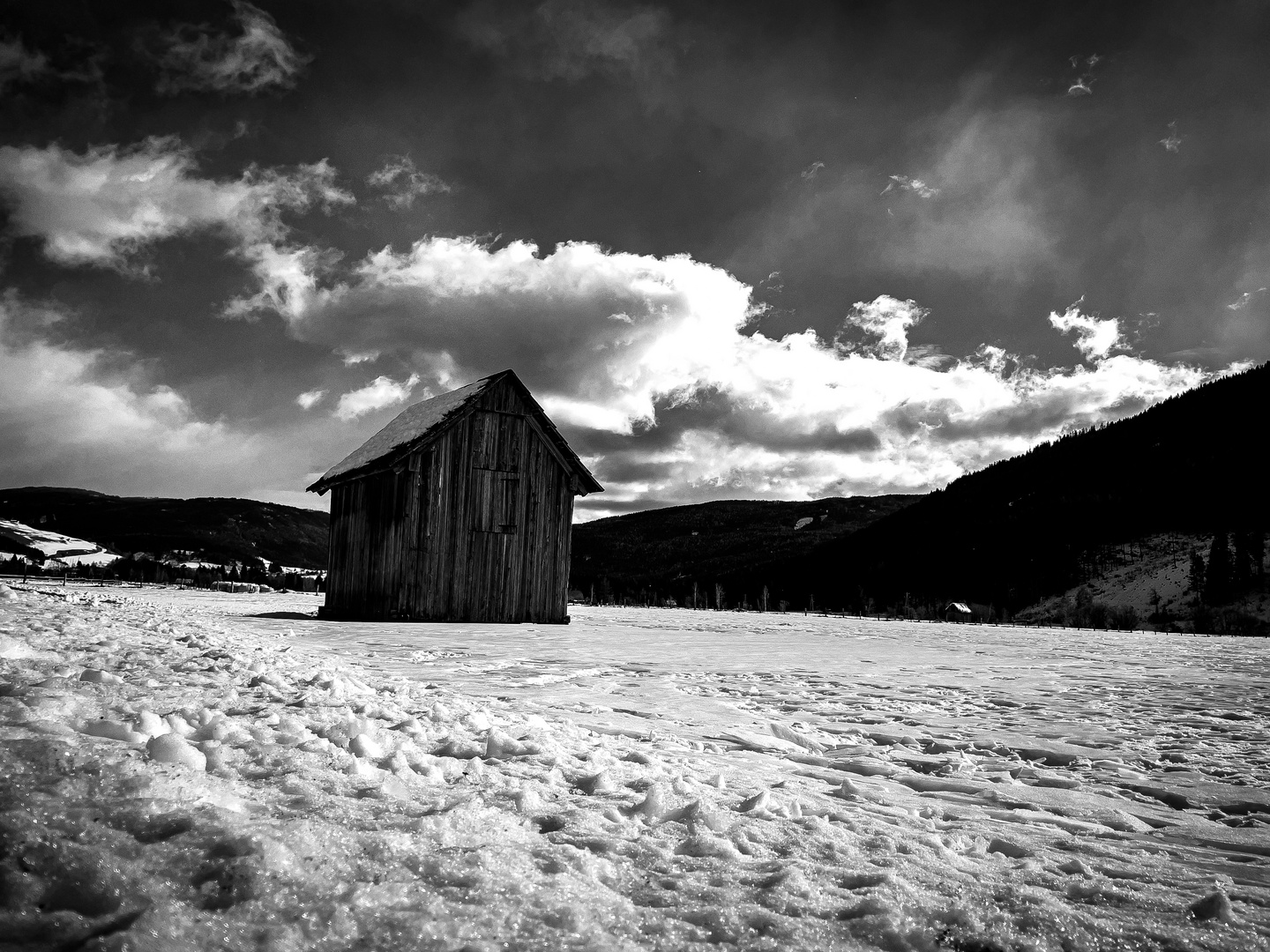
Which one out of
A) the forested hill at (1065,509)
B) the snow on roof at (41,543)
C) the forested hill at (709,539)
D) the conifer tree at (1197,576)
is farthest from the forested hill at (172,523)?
the conifer tree at (1197,576)

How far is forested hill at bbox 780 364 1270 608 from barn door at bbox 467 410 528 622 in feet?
206

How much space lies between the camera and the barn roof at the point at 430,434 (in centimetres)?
1627

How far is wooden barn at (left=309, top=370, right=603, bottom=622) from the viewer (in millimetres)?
16281

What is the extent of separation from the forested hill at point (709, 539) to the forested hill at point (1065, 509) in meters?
20.2

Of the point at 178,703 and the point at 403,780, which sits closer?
the point at 403,780

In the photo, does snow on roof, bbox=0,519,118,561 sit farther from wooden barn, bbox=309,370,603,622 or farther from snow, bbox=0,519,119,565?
wooden barn, bbox=309,370,603,622

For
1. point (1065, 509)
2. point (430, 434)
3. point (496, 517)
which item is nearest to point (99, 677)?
point (430, 434)

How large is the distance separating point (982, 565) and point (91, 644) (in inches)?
3569

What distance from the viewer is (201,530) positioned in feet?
553

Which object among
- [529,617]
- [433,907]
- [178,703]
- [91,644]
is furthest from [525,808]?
[529,617]

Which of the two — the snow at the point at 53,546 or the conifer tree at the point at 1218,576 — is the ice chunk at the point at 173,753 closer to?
the conifer tree at the point at 1218,576

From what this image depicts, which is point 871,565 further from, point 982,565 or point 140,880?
point 140,880

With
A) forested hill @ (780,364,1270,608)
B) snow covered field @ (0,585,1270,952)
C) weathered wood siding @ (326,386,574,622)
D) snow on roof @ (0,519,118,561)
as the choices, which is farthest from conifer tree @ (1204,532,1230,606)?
snow on roof @ (0,519,118,561)

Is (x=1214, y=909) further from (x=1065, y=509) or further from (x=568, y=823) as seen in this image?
(x=1065, y=509)
